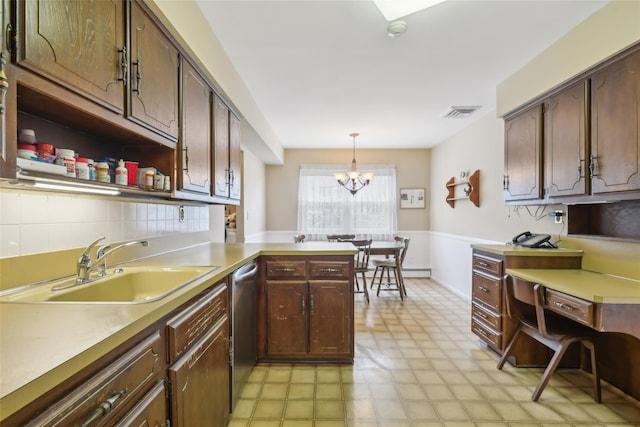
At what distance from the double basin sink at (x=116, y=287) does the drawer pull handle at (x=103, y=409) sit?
305 mm

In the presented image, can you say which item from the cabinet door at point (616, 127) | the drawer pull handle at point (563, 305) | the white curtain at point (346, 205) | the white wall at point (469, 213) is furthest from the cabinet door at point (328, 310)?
the white curtain at point (346, 205)

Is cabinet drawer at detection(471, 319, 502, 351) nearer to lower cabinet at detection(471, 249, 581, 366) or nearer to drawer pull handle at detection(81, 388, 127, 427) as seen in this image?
lower cabinet at detection(471, 249, 581, 366)

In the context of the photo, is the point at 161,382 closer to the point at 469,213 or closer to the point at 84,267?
the point at 84,267

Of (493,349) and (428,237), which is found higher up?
(428,237)

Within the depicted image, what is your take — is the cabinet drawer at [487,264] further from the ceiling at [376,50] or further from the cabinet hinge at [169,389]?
the cabinet hinge at [169,389]

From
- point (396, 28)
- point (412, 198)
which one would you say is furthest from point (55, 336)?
point (412, 198)

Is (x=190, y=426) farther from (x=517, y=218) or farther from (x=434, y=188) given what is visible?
(x=434, y=188)

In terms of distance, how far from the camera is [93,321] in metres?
0.83

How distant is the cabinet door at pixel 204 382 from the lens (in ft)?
3.49

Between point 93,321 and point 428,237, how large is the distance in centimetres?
551

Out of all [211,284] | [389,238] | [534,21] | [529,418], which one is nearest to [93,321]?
[211,284]

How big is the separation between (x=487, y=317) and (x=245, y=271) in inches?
82.6

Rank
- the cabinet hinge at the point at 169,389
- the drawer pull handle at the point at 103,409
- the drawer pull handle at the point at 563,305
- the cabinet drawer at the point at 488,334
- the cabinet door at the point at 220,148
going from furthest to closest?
the cabinet drawer at the point at 488,334 < the cabinet door at the point at 220,148 < the drawer pull handle at the point at 563,305 < the cabinet hinge at the point at 169,389 < the drawer pull handle at the point at 103,409

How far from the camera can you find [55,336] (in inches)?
29.0
